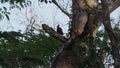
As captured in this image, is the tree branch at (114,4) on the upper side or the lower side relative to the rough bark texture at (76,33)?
upper

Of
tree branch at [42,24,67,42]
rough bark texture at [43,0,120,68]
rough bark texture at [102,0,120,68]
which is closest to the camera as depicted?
rough bark texture at [102,0,120,68]

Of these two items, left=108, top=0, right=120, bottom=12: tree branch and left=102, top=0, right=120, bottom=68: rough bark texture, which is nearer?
left=102, top=0, right=120, bottom=68: rough bark texture

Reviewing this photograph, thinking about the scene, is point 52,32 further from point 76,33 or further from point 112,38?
point 112,38

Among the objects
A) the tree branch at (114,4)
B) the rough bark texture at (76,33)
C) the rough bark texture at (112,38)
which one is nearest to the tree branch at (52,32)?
the rough bark texture at (76,33)

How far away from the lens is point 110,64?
8375 millimetres

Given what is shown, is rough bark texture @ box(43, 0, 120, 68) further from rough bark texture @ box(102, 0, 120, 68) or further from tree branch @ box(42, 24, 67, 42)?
rough bark texture @ box(102, 0, 120, 68)

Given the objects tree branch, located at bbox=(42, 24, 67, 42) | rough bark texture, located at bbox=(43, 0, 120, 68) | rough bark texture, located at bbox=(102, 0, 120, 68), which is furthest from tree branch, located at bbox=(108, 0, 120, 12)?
rough bark texture, located at bbox=(102, 0, 120, 68)

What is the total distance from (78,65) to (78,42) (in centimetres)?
68

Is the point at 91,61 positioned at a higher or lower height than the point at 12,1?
lower

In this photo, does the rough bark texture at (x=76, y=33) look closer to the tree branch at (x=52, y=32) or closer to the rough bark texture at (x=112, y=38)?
the tree branch at (x=52, y=32)

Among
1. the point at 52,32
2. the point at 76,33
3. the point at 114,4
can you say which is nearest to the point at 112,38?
the point at 52,32

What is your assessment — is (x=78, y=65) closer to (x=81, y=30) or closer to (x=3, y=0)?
(x=81, y=30)

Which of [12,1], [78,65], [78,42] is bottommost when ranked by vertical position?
[78,65]

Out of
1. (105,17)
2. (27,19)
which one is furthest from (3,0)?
(27,19)
